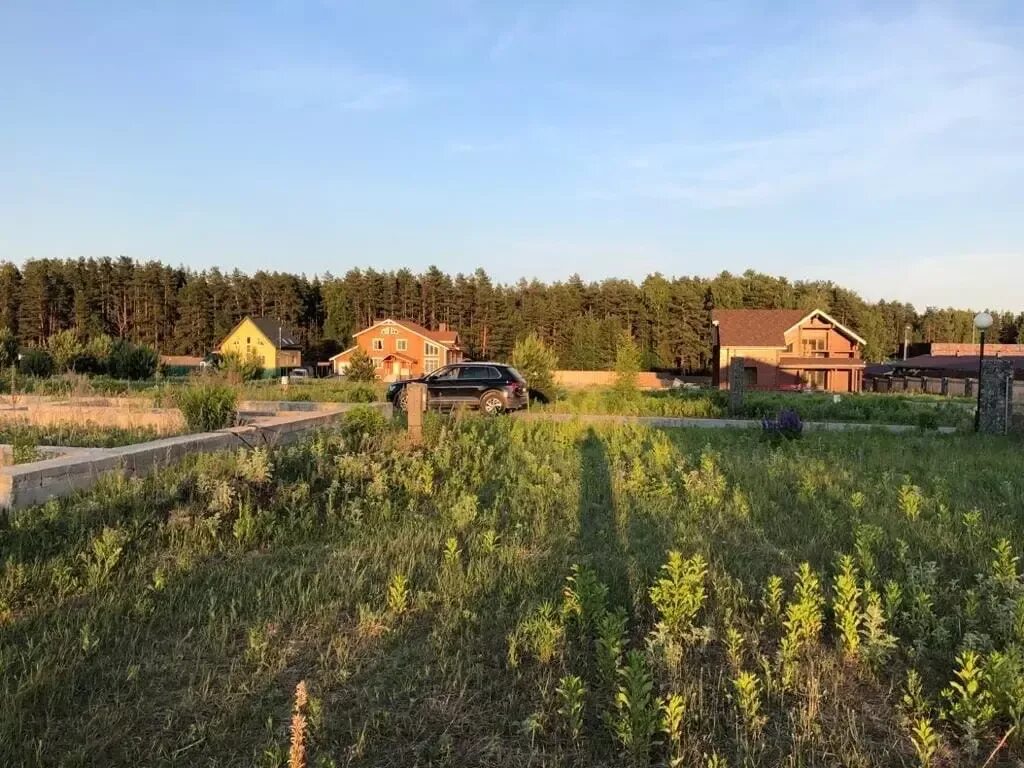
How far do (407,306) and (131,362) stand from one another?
2274 inches

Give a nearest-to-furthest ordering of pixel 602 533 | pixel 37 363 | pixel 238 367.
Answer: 1. pixel 602 533
2. pixel 238 367
3. pixel 37 363

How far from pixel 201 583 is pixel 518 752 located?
2319mm

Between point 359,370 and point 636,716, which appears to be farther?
point 359,370

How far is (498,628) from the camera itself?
134 inches

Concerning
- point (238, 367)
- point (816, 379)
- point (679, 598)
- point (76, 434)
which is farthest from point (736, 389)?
point (816, 379)

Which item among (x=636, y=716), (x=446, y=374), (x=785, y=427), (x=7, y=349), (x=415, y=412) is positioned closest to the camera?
(x=636, y=716)

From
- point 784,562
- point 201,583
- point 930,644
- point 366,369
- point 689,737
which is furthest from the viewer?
point 366,369

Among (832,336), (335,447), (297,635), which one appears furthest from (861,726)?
(832,336)

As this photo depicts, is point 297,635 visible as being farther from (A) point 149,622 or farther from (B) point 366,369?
(B) point 366,369

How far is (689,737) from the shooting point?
8.30 ft

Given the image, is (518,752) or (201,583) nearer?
(518,752)

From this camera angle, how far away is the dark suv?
17594 millimetres

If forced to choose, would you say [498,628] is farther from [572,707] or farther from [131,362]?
[131,362]

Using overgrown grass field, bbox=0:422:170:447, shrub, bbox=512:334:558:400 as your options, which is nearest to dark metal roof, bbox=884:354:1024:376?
shrub, bbox=512:334:558:400
